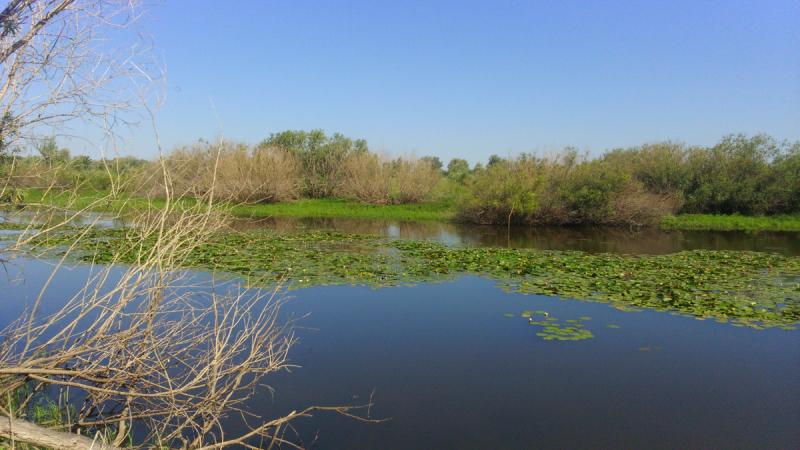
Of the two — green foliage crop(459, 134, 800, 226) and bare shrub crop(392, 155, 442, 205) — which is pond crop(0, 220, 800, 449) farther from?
bare shrub crop(392, 155, 442, 205)

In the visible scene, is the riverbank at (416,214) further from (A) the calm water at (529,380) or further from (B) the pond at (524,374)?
(A) the calm water at (529,380)

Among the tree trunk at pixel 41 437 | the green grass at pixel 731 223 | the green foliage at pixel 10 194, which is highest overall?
the green foliage at pixel 10 194

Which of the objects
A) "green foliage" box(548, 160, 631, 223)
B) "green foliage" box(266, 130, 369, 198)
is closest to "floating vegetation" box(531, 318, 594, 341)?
"green foliage" box(548, 160, 631, 223)

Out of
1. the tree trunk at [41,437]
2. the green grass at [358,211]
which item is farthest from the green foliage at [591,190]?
the tree trunk at [41,437]

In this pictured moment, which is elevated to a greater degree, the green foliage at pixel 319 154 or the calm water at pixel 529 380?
the green foliage at pixel 319 154

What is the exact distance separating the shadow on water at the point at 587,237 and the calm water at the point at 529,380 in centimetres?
720

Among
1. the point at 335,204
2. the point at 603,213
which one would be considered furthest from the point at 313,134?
the point at 603,213

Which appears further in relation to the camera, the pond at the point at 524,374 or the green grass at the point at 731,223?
the green grass at the point at 731,223

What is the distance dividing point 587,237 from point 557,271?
28.6 feet

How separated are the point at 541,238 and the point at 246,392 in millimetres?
14717

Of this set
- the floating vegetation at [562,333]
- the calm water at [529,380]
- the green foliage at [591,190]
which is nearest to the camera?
the calm water at [529,380]

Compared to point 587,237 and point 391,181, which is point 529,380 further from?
point 391,181

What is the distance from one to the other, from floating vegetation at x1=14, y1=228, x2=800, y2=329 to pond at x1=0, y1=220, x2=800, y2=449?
481 mm

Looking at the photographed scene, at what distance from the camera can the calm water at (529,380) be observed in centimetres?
449
